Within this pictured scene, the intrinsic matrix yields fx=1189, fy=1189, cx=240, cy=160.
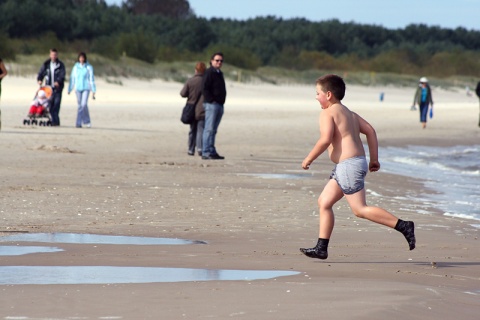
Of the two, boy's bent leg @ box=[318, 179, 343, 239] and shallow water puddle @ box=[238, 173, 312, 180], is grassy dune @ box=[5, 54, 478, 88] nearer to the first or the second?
shallow water puddle @ box=[238, 173, 312, 180]

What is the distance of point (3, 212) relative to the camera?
10914mm

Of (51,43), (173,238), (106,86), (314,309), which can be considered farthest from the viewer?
(51,43)

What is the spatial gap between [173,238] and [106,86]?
4066cm

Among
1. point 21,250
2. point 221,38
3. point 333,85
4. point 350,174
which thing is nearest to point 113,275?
point 21,250

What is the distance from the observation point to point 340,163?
8453 mm

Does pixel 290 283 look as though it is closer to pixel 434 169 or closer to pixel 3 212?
pixel 3 212

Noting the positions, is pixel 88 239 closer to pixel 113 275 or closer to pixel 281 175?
pixel 113 275

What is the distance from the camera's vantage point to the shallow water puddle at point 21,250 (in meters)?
8.20

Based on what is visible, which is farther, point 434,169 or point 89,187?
point 434,169

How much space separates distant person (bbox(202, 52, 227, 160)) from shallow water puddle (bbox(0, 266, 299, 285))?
403 inches

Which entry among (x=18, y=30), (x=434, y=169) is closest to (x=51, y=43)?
(x=18, y=30)

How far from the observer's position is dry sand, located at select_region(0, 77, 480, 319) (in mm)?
6250

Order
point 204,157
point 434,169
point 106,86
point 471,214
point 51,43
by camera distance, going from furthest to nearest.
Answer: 1. point 51,43
2. point 106,86
3. point 434,169
4. point 204,157
5. point 471,214

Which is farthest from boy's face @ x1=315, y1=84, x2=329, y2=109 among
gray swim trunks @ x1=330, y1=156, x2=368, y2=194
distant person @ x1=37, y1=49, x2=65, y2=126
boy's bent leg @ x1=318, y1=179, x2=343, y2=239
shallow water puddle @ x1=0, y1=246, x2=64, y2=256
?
distant person @ x1=37, y1=49, x2=65, y2=126
